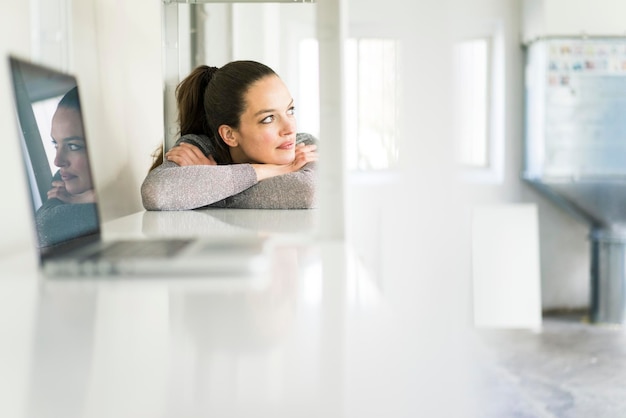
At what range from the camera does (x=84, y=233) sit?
0.51m

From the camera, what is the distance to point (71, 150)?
523mm

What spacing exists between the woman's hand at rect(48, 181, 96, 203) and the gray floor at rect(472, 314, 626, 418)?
1616 mm

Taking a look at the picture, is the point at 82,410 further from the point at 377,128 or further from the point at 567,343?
the point at 377,128

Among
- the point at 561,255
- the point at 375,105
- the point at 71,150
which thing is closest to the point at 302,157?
the point at 71,150

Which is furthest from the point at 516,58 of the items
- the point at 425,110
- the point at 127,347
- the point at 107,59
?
the point at 127,347

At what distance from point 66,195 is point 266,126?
0.51m

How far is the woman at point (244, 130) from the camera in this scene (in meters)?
0.88

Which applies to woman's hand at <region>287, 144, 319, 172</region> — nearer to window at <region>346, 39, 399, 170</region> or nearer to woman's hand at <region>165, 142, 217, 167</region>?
woman's hand at <region>165, 142, 217, 167</region>

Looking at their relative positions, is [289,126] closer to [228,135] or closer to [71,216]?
[228,135]

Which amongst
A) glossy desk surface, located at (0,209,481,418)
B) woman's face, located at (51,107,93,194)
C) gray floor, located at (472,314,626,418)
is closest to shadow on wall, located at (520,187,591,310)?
gray floor, located at (472,314,626,418)

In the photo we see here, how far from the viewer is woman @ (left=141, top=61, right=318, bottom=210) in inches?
34.5

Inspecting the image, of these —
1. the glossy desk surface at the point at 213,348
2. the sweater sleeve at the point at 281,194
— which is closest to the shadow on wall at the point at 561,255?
the sweater sleeve at the point at 281,194

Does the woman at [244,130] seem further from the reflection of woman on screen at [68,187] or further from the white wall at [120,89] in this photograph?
the reflection of woman on screen at [68,187]

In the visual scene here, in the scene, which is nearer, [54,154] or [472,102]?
[54,154]
